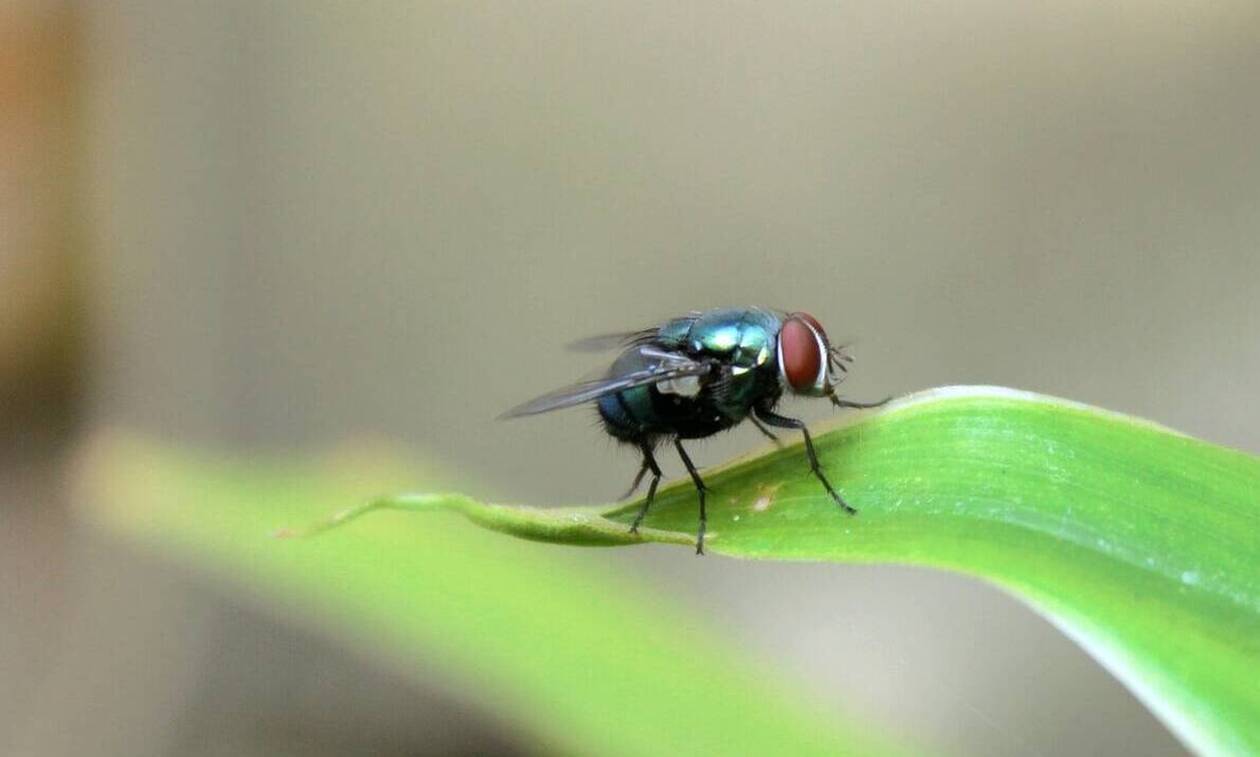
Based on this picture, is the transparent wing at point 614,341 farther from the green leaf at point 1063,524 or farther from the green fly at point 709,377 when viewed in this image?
the green leaf at point 1063,524

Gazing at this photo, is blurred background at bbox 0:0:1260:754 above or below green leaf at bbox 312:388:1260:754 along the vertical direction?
below

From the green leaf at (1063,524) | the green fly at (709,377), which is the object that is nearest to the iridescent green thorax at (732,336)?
the green fly at (709,377)

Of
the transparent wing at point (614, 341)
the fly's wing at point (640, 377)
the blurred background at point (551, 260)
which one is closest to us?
the fly's wing at point (640, 377)

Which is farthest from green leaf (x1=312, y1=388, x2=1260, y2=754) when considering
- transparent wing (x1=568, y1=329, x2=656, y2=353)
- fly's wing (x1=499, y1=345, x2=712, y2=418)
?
transparent wing (x1=568, y1=329, x2=656, y2=353)

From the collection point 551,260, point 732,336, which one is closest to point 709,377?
point 732,336

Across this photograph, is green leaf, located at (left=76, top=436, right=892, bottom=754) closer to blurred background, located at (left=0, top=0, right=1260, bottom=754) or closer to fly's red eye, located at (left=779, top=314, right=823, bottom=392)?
fly's red eye, located at (left=779, top=314, right=823, bottom=392)

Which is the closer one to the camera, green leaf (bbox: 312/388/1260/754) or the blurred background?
green leaf (bbox: 312/388/1260/754)
